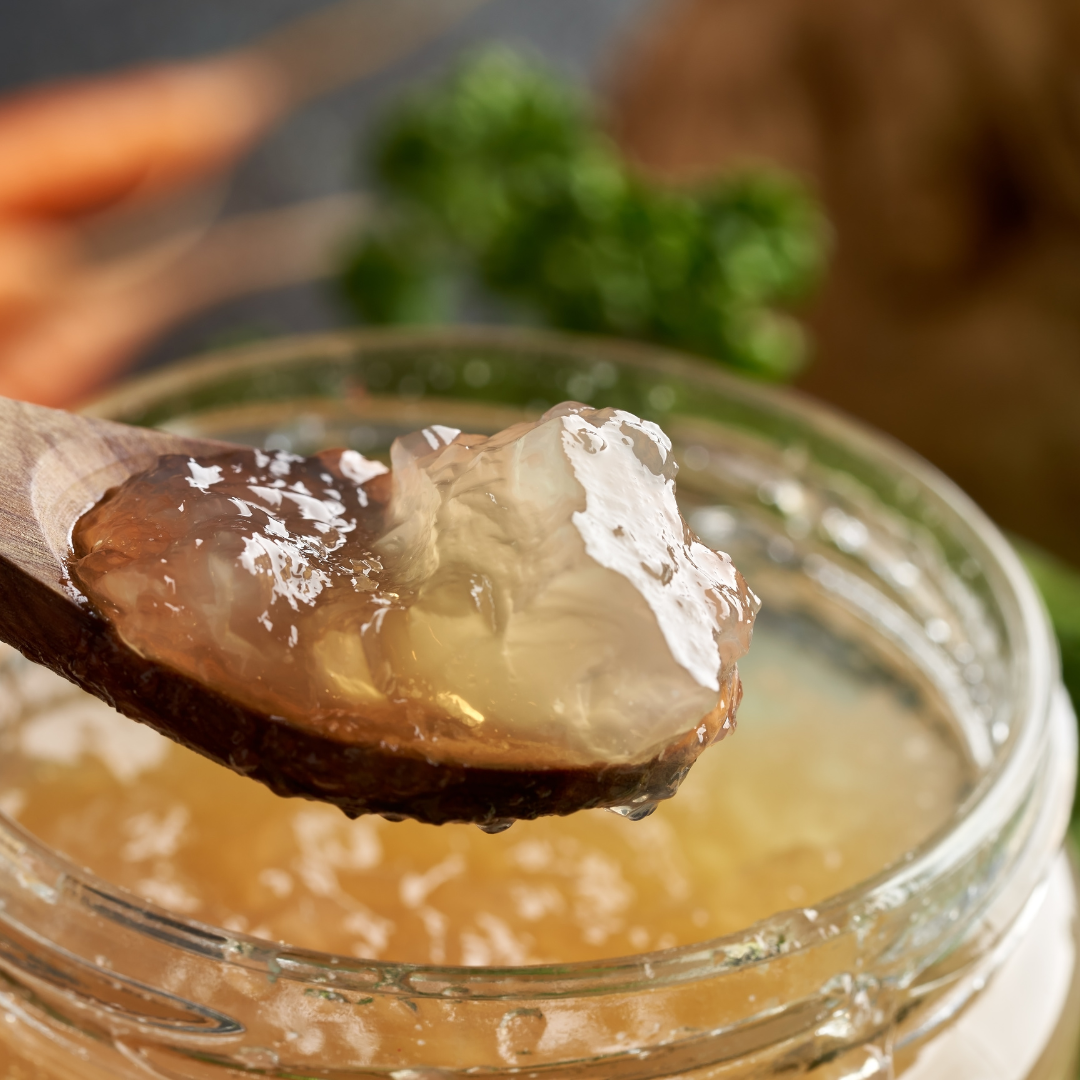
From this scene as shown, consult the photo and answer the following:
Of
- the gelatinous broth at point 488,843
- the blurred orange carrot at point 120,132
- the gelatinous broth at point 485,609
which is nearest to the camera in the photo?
the gelatinous broth at point 485,609

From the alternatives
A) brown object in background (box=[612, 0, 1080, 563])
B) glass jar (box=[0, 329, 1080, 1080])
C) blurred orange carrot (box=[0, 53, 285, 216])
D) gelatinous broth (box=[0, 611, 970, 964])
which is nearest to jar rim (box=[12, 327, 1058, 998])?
glass jar (box=[0, 329, 1080, 1080])

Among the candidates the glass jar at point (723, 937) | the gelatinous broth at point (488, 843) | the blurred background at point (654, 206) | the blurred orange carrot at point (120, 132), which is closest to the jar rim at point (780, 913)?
the glass jar at point (723, 937)

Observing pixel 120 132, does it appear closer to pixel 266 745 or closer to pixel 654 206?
pixel 654 206

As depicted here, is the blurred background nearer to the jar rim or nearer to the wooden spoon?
the jar rim

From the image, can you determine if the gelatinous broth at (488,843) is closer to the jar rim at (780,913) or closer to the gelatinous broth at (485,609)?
the jar rim at (780,913)

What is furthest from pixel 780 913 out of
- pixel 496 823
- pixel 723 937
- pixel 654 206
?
pixel 654 206
